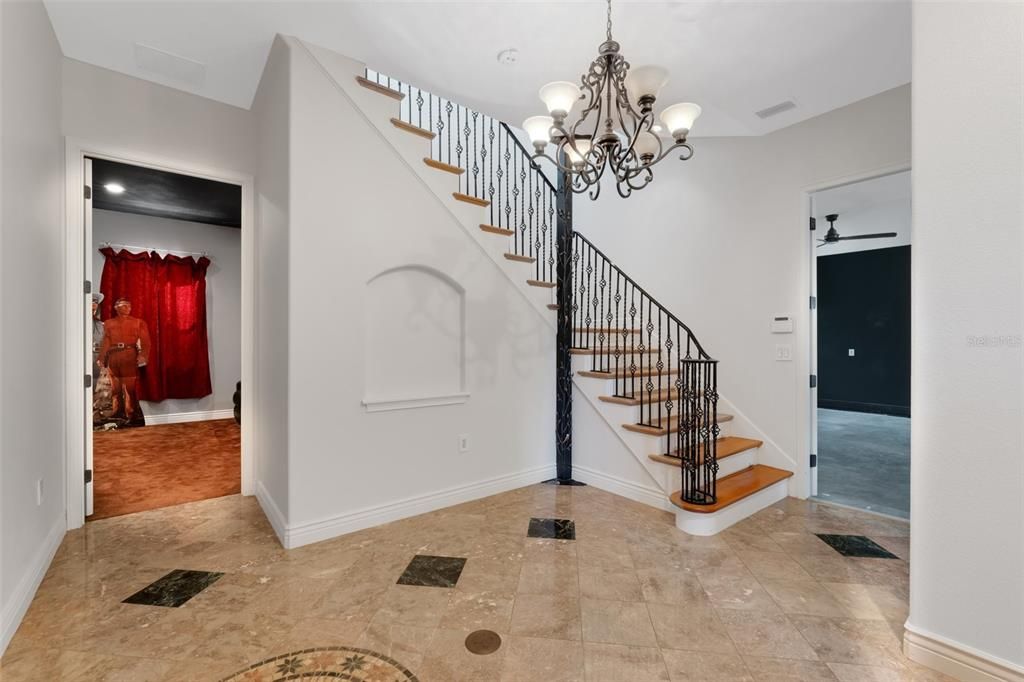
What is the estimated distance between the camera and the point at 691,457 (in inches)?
119

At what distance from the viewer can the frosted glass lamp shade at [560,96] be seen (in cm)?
212

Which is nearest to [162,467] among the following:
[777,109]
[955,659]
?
[955,659]

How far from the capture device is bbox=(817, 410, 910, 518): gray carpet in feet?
11.7

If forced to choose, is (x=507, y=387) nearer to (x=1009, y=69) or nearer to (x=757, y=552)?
(x=757, y=552)

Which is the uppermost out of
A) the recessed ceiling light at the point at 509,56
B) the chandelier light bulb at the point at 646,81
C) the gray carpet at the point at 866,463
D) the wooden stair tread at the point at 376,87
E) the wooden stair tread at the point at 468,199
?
the recessed ceiling light at the point at 509,56

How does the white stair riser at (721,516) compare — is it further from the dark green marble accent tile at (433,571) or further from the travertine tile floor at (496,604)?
the dark green marble accent tile at (433,571)

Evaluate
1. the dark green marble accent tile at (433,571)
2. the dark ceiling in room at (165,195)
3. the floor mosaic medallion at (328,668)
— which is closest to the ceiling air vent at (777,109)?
the dark green marble accent tile at (433,571)

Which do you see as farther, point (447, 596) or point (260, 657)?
point (447, 596)

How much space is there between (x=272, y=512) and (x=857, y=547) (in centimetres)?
362

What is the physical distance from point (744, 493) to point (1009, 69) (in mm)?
2522

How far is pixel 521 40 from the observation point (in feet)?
8.87

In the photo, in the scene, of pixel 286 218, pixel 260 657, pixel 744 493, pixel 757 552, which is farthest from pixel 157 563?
pixel 744 493

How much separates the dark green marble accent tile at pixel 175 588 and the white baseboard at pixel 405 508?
416 mm

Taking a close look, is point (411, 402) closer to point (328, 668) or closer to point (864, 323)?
point (328, 668)
